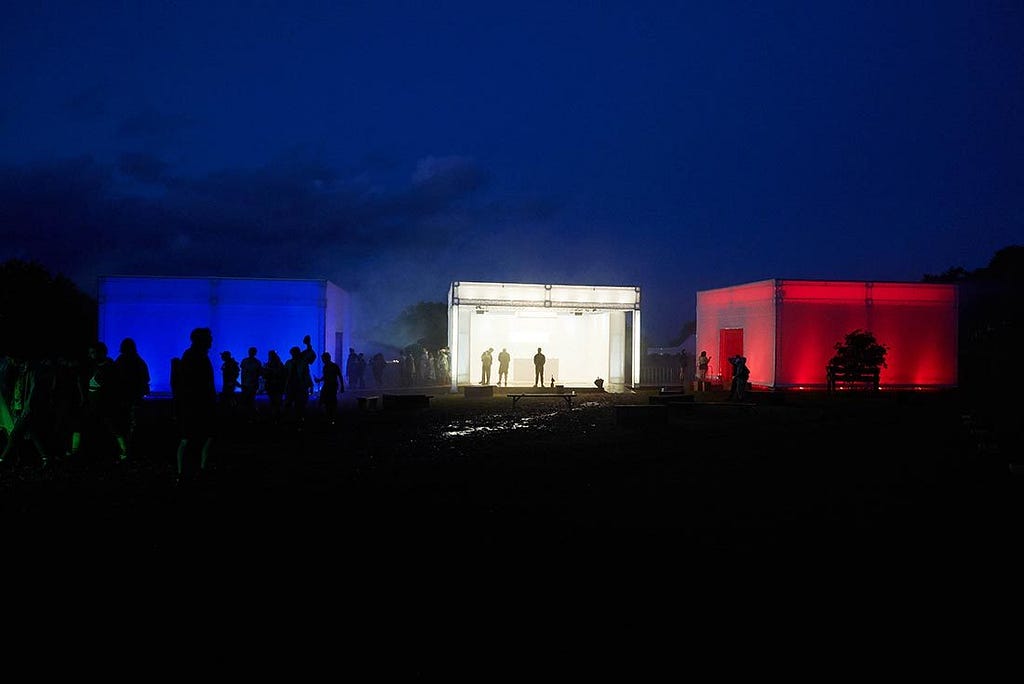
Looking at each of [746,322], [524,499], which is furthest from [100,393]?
[746,322]

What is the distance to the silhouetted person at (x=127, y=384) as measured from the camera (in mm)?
9312

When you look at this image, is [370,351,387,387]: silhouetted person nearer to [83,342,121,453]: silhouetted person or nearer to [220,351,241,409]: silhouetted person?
[220,351,241,409]: silhouetted person

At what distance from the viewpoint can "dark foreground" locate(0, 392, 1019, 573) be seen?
17.9 feet

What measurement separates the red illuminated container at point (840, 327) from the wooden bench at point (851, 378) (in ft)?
2.52

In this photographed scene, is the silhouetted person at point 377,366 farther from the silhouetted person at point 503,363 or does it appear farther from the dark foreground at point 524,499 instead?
the dark foreground at point 524,499

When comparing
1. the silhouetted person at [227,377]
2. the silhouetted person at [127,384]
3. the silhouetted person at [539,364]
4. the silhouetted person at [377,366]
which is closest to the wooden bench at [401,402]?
the silhouetted person at [227,377]

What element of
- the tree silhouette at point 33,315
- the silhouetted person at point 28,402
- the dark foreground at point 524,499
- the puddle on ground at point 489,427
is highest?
the tree silhouette at point 33,315

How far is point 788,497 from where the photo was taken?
7410mm

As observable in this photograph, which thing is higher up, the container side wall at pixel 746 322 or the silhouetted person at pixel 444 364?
the container side wall at pixel 746 322

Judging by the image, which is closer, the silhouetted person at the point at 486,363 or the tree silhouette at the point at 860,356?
the tree silhouette at the point at 860,356

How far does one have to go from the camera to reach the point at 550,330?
103ft

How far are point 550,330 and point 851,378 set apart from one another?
39.7ft

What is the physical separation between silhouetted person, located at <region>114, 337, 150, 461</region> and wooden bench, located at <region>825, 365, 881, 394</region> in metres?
23.3

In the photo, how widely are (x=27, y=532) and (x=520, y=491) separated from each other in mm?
4492
